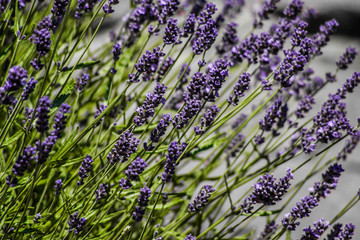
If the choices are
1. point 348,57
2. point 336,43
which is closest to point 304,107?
point 348,57

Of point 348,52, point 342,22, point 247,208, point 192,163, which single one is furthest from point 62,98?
point 342,22

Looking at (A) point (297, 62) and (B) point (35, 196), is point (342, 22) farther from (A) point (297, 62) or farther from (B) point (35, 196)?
(B) point (35, 196)

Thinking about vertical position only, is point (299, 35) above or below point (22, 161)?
above

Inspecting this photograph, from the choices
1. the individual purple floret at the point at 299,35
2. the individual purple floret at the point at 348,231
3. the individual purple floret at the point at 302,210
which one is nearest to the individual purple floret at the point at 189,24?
the individual purple floret at the point at 299,35

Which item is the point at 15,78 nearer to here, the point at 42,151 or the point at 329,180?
the point at 42,151

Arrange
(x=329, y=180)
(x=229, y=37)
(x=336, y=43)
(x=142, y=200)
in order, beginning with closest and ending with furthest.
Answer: (x=142, y=200), (x=329, y=180), (x=229, y=37), (x=336, y=43)

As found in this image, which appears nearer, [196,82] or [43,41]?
[43,41]

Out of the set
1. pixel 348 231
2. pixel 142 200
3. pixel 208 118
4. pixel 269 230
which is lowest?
pixel 348 231

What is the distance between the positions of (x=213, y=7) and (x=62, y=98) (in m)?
0.41

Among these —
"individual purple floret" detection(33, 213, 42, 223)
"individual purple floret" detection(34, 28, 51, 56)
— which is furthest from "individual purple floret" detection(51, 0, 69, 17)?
"individual purple floret" detection(33, 213, 42, 223)

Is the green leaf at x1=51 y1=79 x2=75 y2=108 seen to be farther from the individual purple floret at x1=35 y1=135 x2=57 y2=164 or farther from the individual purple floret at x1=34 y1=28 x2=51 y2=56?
the individual purple floret at x1=35 y1=135 x2=57 y2=164

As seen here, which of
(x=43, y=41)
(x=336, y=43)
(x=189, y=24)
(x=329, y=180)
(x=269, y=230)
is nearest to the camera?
(x=43, y=41)

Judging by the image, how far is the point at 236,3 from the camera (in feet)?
6.31

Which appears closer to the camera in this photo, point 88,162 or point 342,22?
point 88,162
